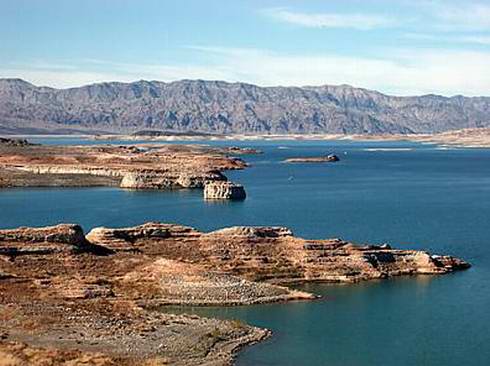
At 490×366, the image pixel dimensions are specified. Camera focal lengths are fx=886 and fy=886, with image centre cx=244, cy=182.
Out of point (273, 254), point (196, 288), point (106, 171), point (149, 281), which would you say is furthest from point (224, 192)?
point (196, 288)

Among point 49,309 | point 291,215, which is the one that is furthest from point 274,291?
point 291,215

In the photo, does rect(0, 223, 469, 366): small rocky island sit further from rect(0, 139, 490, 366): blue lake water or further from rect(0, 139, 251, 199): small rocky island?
rect(0, 139, 251, 199): small rocky island

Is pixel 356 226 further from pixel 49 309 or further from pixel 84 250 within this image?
pixel 49 309

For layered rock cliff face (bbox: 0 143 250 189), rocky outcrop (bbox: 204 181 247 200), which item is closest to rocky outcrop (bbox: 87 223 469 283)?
rocky outcrop (bbox: 204 181 247 200)

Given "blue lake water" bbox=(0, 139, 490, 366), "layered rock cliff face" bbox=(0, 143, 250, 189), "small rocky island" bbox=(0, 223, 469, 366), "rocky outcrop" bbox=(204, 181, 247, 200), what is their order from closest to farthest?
"small rocky island" bbox=(0, 223, 469, 366) < "blue lake water" bbox=(0, 139, 490, 366) < "rocky outcrop" bbox=(204, 181, 247, 200) < "layered rock cliff face" bbox=(0, 143, 250, 189)

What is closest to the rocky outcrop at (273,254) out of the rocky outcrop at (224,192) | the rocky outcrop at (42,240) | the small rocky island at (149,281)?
the small rocky island at (149,281)

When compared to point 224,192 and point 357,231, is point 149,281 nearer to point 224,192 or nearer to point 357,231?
point 357,231

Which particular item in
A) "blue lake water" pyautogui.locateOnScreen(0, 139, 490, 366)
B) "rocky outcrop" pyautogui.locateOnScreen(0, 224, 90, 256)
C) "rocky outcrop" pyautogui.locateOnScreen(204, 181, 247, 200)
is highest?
"rocky outcrop" pyautogui.locateOnScreen(0, 224, 90, 256)
